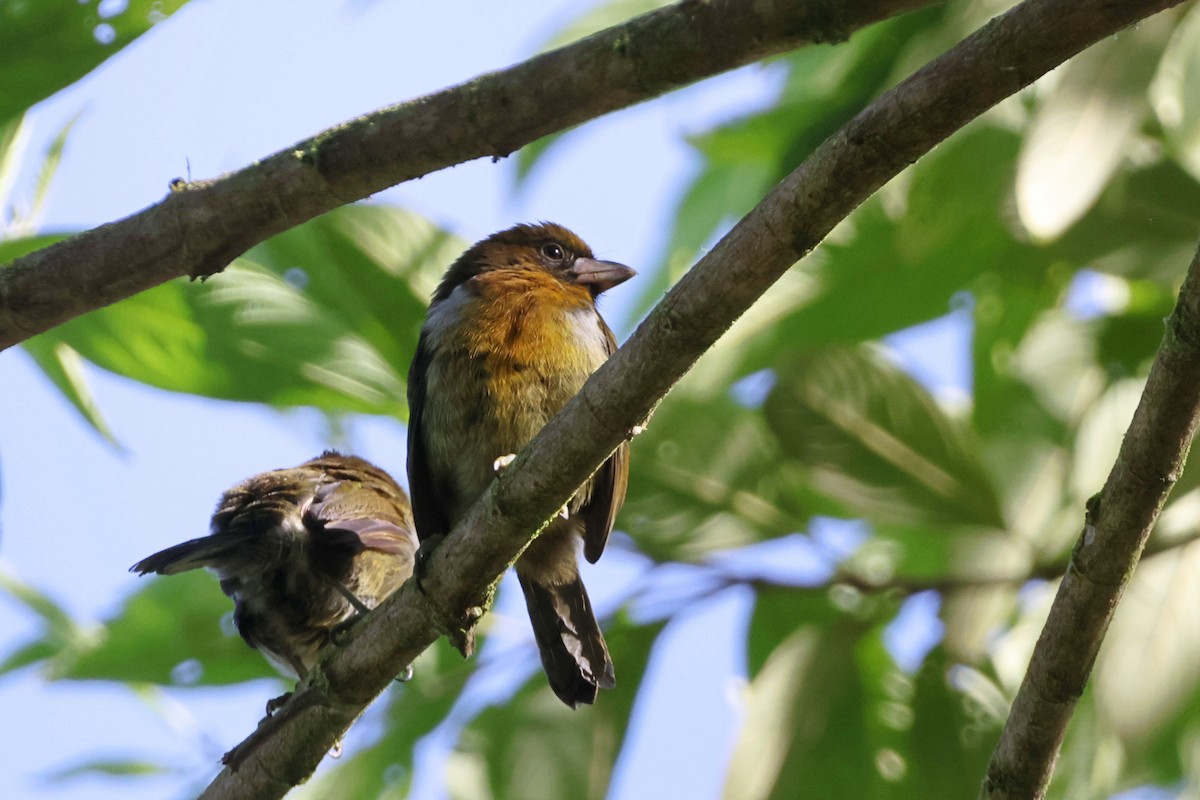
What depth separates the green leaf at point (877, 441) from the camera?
3.26 metres

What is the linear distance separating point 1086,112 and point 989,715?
4.87 ft

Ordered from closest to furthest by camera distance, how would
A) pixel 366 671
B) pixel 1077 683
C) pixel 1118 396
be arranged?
pixel 1077 683 → pixel 366 671 → pixel 1118 396

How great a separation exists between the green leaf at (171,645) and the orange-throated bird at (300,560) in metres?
0.11

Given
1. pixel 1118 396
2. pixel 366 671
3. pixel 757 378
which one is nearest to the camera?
pixel 366 671

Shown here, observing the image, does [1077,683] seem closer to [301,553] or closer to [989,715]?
[989,715]

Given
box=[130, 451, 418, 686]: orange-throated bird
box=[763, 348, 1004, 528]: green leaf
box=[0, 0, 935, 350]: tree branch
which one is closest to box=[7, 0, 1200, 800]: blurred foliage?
box=[763, 348, 1004, 528]: green leaf

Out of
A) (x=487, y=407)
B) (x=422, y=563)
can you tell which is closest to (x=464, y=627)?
(x=422, y=563)

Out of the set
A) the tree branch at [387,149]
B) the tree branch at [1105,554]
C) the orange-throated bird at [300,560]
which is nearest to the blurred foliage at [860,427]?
the orange-throated bird at [300,560]

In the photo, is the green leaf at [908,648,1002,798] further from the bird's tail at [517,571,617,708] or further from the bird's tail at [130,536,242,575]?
the bird's tail at [130,536,242,575]

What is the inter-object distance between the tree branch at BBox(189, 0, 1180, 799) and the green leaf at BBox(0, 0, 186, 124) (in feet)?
3.95

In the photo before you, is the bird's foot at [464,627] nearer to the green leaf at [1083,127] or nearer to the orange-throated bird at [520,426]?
the orange-throated bird at [520,426]

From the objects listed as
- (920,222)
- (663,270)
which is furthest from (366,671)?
(663,270)

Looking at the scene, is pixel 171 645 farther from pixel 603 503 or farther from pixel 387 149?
pixel 387 149

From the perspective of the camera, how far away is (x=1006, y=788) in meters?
2.12
